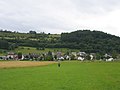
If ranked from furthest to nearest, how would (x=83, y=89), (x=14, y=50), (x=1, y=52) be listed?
(x=14, y=50), (x=1, y=52), (x=83, y=89)

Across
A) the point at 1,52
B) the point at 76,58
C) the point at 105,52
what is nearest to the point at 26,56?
the point at 1,52

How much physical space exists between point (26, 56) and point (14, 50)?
15021mm

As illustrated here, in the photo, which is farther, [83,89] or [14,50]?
[14,50]

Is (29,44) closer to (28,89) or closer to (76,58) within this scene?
(76,58)

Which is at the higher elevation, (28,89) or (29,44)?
(29,44)

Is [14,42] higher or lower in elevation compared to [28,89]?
higher

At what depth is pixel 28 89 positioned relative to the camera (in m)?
22.9

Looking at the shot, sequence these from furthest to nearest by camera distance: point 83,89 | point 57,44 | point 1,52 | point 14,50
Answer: point 57,44
point 14,50
point 1,52
point 83,89

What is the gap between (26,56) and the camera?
16725 cm

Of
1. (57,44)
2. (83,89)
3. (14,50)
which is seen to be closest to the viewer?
(83,89)

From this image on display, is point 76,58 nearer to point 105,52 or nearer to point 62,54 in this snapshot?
point 62,54

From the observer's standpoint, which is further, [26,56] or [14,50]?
[14,50]

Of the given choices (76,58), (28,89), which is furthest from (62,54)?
(28,89)

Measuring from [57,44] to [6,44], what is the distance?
34.4 m
